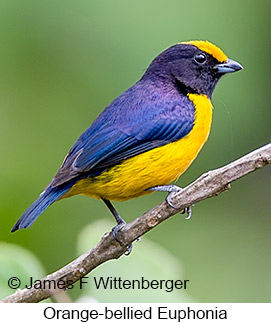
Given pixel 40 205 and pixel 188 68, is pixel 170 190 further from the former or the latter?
pixel 188 68

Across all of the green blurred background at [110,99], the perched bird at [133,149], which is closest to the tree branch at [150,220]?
the perched bird at [133,149]

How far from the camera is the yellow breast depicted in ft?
12.4

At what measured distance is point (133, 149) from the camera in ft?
12.4

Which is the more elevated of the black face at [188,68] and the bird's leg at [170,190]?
the black face at [188,68]

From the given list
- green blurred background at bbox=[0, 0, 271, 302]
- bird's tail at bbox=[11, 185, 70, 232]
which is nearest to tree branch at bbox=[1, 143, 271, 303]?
bird's tail at bbox=[11, 185, 70, 232]

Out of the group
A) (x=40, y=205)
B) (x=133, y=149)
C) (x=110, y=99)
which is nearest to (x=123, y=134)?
(x=133, y=149)

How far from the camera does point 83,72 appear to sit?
4.96 meters

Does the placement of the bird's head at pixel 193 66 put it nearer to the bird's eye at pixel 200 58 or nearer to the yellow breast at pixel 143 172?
the bird's eye at pixel 200 58

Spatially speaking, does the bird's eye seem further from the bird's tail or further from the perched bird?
the bird's tail

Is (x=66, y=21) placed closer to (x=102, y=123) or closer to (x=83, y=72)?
(x=83, y=72)

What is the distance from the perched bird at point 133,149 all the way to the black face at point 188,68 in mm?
157

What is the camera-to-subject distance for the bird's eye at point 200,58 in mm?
4348

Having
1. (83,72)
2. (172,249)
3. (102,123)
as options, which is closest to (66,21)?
(83,72)

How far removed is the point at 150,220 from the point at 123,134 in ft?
2.05
